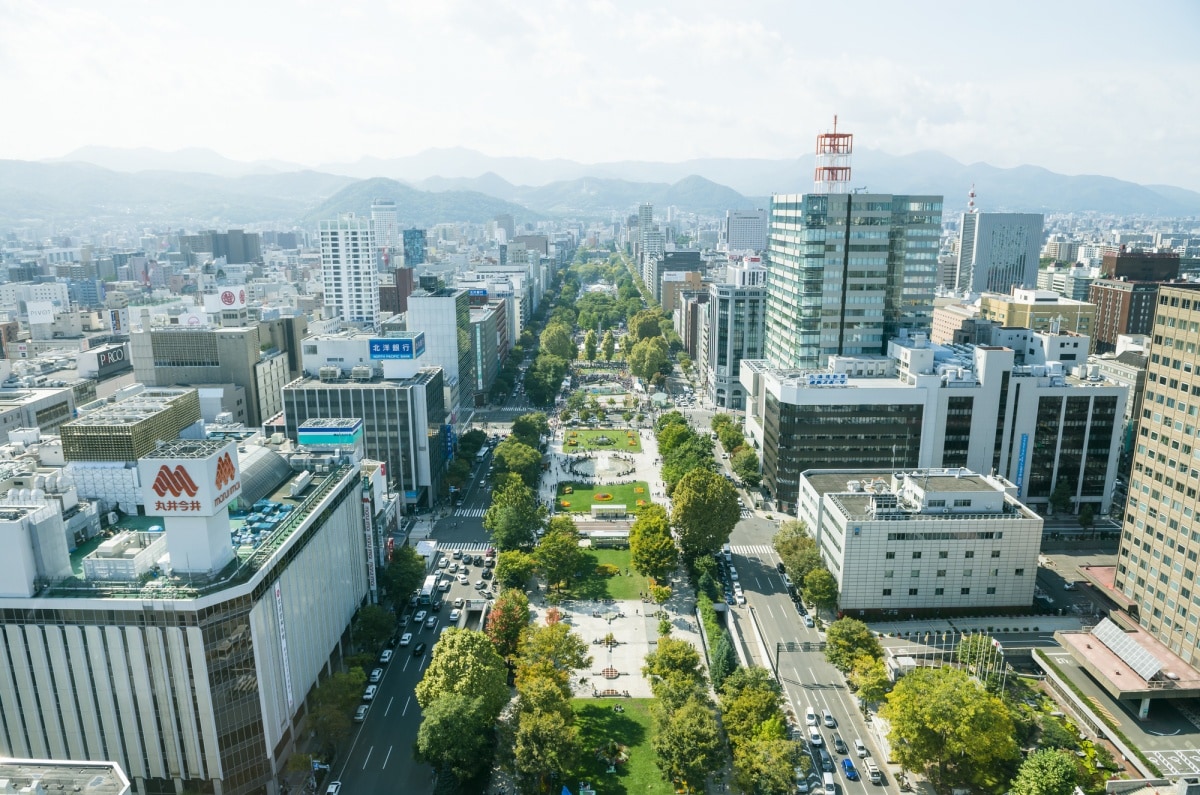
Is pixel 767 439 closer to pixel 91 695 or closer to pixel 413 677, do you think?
pixel 413 677

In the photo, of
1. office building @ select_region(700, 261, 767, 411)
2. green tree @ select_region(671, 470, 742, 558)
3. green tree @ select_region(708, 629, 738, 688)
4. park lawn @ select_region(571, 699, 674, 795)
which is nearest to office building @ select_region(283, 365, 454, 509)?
green tree @ select_region(671, 470, 742, 558)

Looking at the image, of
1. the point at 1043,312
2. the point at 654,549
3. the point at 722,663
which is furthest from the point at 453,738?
the point at 1043,312

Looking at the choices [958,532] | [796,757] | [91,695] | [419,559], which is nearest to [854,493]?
[958,532]

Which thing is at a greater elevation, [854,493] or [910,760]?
[854,493]

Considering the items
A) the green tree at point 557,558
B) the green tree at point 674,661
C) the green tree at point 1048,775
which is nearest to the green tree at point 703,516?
the green tree at point 557,558

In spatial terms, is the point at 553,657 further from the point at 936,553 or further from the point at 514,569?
the point at 936,553

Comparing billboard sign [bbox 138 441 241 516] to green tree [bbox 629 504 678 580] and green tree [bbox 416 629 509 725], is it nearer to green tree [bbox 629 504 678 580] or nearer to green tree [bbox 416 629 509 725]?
green tree [bbox 416 629 509 725]
